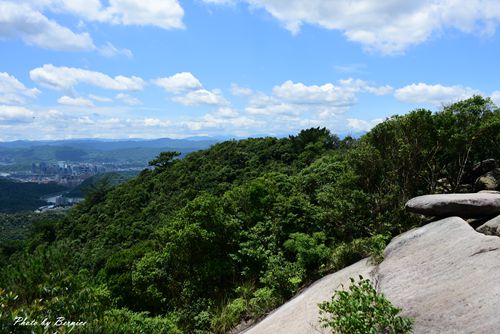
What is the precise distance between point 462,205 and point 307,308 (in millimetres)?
5258

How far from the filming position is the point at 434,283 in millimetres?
7801

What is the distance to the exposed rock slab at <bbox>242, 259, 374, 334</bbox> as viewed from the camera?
8.98 metres

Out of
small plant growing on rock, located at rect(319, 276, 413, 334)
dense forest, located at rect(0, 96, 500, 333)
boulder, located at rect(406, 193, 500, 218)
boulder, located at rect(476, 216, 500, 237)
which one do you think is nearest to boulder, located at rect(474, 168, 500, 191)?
dense forest, located at rect(0, 96, 500, 333)

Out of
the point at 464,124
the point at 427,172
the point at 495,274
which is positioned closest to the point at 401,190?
the point at 427,172

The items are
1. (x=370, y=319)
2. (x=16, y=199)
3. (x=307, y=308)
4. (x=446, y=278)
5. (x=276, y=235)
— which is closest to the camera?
(x=370, y=319)

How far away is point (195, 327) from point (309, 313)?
4780 millimetres

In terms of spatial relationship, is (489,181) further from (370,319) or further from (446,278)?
(370,319)

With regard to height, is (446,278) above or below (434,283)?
above

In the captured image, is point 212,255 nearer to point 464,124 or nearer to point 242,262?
point 242,262

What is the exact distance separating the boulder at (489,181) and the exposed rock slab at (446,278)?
4909 mm

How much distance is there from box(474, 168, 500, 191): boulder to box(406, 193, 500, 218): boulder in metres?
3.49

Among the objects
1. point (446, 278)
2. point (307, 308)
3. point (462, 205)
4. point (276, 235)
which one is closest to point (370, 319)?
point (446, 278)

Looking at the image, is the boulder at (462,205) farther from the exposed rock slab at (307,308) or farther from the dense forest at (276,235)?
the exposed rock slab at (307,308)

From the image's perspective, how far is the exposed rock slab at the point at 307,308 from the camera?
898 cm
